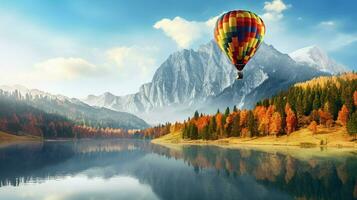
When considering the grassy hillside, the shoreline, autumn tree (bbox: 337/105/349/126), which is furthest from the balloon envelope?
autumn tree (bbox: 337/105/349/126)

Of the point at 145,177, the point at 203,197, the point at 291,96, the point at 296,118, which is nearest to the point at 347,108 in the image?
the point at 296,118

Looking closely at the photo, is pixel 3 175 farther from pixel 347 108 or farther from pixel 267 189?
pixel 347 108

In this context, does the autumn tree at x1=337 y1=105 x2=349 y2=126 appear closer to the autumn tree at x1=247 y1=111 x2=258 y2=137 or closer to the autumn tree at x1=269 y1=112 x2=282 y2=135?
the autumn tree at x1=269 y1=112 x2=282 y2=135

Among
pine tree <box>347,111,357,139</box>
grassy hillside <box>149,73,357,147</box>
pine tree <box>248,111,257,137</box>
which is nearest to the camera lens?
pine tree <box>347,111,357,139</box>

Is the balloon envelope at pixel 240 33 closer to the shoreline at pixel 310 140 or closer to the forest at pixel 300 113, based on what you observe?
the shoreline at pixel 310 140

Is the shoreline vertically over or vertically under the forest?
under

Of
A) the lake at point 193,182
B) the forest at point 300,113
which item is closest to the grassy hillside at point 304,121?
the forest at point 300,113

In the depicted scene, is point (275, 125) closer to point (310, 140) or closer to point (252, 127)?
point (252, 127)

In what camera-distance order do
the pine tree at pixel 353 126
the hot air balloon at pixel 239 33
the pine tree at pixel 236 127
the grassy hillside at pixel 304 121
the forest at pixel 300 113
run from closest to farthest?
1. the hot air balloon at pixel 239 33
2. the pine tree at pixel 353 126
3. the grassy hillside at pixel 304 121
4. the forest at pixel 300 113
5. the pine tree at pixel 236 127
